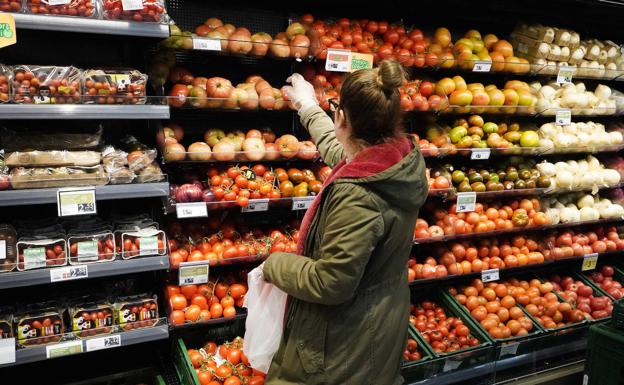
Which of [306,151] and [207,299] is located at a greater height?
[306,151]

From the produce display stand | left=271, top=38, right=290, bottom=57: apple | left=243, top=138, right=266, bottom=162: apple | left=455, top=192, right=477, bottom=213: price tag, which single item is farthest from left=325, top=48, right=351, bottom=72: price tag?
left=455, top=192, right=477, bottom=213: price tag

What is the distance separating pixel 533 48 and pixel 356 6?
1.36 meters

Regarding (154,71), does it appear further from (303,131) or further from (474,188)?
(474,188)

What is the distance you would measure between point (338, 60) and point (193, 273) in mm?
1421

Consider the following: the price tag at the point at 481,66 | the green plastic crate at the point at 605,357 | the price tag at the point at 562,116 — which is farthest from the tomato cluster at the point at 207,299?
the price tag at the point at 562,116

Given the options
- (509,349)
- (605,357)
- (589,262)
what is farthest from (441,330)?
(589,262)

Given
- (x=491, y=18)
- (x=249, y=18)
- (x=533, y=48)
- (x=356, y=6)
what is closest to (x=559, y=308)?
(x=533, y=48)

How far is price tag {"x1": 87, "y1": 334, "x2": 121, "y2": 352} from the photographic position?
7.61ft

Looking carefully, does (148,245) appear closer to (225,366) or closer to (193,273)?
(193,273)

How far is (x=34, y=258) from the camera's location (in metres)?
2.21

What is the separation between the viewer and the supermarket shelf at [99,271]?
2148mm

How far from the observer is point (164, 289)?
2746 mm

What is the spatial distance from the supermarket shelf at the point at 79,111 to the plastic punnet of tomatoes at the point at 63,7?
14.9 inches

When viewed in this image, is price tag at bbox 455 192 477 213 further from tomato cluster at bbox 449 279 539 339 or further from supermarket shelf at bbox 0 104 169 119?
supermarket shelf at bbox 0 104 169 119
